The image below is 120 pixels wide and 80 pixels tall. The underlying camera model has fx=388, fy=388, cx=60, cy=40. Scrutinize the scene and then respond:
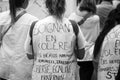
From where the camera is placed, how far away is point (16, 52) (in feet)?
15.7

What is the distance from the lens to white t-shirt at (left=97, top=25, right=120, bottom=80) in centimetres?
452

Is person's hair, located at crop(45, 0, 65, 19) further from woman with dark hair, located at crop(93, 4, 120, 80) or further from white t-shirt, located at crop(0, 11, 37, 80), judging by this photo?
woman with dark hair, located at crop(93, 4, 120, 80)

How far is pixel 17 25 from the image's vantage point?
4812mm

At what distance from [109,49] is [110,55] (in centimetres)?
7

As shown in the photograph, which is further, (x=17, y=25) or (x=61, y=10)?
(x=17, y=25)

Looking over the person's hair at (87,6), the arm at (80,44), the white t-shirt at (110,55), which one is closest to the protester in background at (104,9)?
the person's hair at (87,6)

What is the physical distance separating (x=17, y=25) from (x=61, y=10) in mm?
706

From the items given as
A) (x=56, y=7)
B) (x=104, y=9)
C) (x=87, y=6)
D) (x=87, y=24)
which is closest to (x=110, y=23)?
(x=56, y=7)

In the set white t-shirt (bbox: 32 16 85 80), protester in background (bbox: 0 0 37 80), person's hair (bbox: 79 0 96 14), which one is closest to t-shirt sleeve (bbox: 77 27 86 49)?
white t-shirt (bbox: 32 16 85 80)

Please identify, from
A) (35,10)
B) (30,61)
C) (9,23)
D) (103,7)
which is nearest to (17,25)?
(9,23)

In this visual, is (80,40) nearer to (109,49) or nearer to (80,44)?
(80,44)

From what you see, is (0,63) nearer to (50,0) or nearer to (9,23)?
(9,23)

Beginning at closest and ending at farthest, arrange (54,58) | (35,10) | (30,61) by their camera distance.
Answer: (54,58)
(30,61)
(35,10)

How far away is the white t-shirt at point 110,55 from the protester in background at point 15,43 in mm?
902
